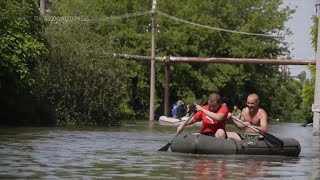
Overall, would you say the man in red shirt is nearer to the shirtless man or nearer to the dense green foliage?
the shirtless man

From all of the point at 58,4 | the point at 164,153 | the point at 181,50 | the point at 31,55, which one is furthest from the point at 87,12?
the point at 164,153

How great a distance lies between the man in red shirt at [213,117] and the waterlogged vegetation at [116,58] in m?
15.1

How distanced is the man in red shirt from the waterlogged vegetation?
15.1 metres

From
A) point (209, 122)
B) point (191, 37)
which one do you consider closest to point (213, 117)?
point (209, 122)

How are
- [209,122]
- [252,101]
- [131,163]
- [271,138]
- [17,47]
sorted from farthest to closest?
[17,47]
[209,122]
[271,138]
[252,101]
[131,163]

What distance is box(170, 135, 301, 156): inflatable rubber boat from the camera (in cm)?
1956

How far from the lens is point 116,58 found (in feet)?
137

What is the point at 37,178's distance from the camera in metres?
13.4

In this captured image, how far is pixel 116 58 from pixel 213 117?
2253cm

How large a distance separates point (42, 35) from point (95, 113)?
5.23m

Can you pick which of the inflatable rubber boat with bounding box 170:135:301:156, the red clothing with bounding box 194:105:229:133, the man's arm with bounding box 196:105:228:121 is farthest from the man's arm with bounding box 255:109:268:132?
the man's arm with bounding box 196:105:228:121

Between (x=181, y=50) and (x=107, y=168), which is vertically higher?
(x=181, y=50)

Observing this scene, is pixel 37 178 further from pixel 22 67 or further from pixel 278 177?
pixel 22 67

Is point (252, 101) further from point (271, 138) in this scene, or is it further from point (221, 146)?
point (221, 146)
